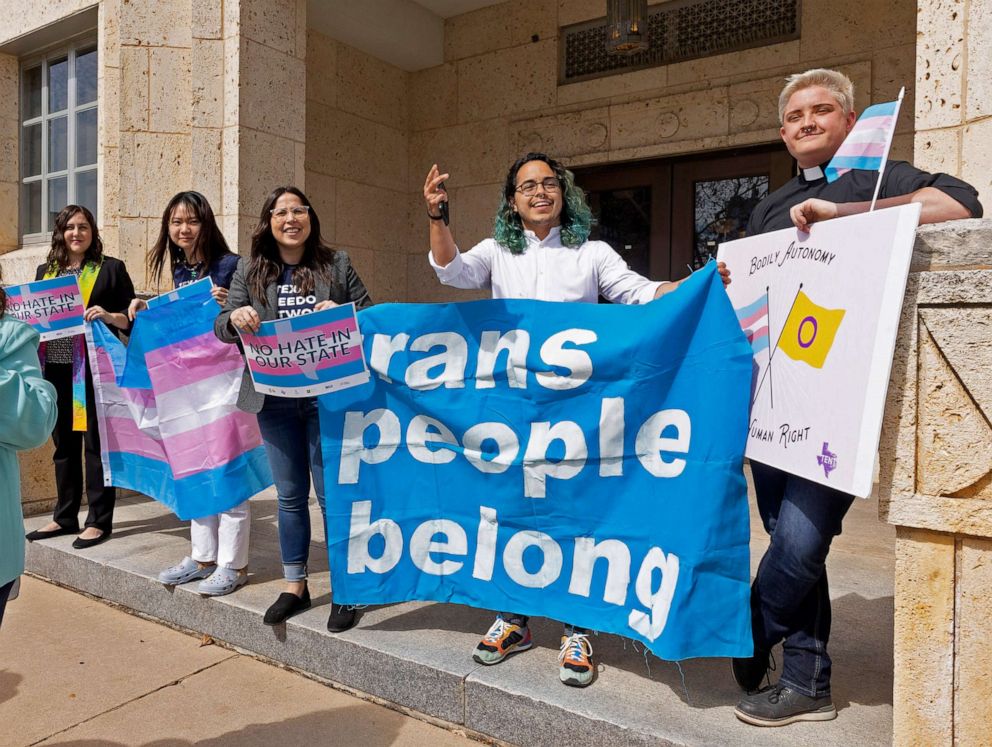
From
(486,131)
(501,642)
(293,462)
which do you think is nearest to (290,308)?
(293,462)

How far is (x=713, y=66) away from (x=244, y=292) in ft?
15.8

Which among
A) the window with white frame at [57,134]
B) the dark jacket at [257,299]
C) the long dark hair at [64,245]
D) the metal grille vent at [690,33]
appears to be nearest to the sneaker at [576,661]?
the dark jacket at [257,299]

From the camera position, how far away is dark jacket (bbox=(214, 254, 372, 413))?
320 centimetres

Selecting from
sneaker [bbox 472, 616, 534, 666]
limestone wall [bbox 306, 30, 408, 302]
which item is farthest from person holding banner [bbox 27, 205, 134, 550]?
limestone wall [bbox 306, 30, 408, 302]

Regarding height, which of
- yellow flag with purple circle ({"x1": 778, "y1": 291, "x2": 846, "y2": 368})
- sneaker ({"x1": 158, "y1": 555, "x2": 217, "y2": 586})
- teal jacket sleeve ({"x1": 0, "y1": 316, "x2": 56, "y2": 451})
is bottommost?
sneaker ({"x1": 158, "y1": 555, "x2": 217, "y2": 586})

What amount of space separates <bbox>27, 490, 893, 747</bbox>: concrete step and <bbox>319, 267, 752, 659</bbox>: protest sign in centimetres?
19

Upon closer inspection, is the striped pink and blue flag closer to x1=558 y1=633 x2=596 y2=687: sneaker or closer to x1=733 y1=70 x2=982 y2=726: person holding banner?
x1=733 y1=70 x2=982 y2=726: person holding banner

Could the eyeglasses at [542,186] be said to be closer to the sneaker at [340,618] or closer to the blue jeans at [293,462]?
the blue jeans at [293,462]

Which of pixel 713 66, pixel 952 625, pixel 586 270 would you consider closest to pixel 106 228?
pixel 586 270

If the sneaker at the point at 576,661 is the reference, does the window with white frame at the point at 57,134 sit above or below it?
above

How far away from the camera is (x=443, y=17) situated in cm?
801

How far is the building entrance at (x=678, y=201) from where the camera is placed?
6.41 m

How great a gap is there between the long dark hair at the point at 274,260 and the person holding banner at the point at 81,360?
5.31ft

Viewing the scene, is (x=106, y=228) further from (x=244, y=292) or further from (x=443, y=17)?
(x=443, y=17)
